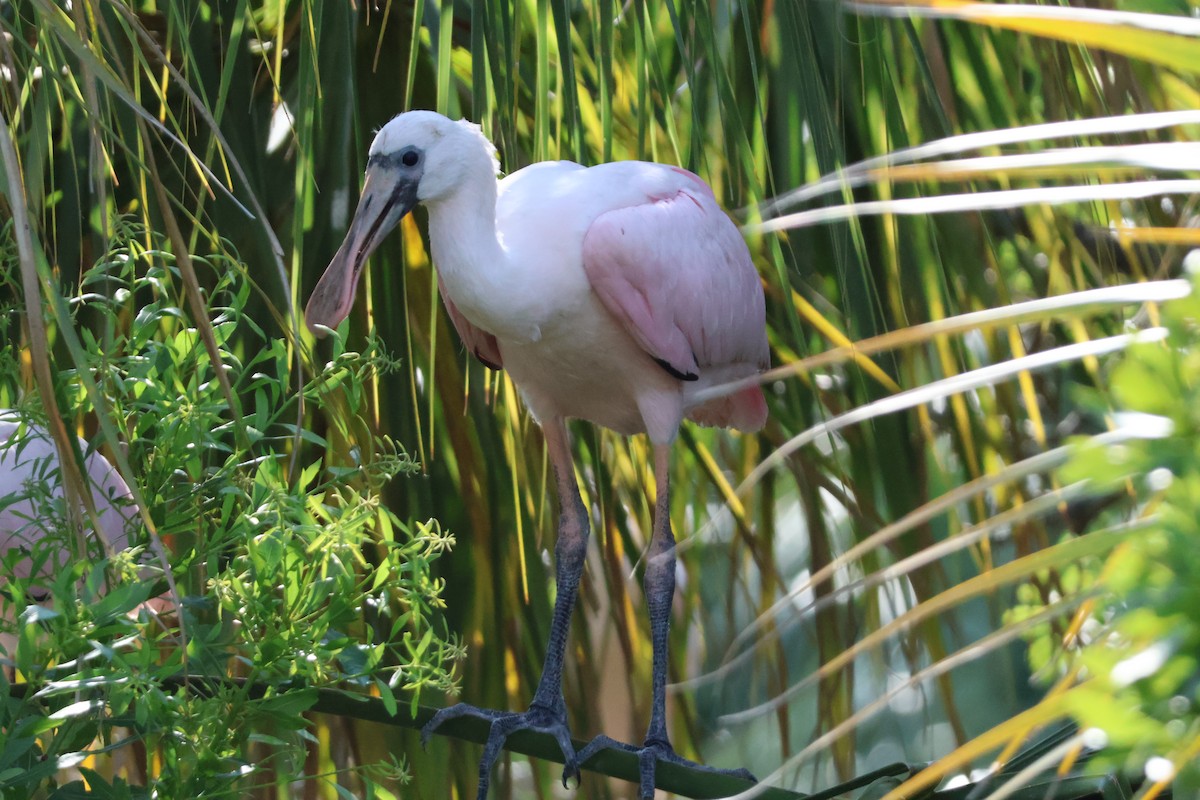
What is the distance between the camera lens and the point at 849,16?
135 centimetres

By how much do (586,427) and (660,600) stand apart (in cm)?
24

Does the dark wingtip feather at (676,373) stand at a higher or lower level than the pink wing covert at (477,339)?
lower

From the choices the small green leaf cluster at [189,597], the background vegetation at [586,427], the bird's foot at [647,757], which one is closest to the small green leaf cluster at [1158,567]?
the background vegetation at [586,427]

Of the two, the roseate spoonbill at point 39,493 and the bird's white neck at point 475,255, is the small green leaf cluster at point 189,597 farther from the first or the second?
the bird's white neck at point 475,255

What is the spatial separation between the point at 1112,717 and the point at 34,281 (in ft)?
1.57

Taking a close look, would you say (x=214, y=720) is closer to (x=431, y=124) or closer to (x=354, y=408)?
(x=354, y=408)

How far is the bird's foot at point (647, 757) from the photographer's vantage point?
4.13ft

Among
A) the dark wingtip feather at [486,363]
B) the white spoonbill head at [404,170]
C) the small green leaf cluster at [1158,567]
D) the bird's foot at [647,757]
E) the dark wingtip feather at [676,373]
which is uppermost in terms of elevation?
the white spoonbill head at [404,170]

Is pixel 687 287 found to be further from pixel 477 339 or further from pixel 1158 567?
pixel 1158 567

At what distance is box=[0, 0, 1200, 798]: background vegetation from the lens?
14.9 inches

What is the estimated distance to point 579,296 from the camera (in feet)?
5.18

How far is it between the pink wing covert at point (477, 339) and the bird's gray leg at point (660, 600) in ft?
0.67

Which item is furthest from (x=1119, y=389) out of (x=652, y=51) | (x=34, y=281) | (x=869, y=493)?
(x=869, y=493)

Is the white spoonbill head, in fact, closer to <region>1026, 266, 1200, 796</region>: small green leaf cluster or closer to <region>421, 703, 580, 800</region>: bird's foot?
<region>421, 703, 580, 800</region>: bird's foot
